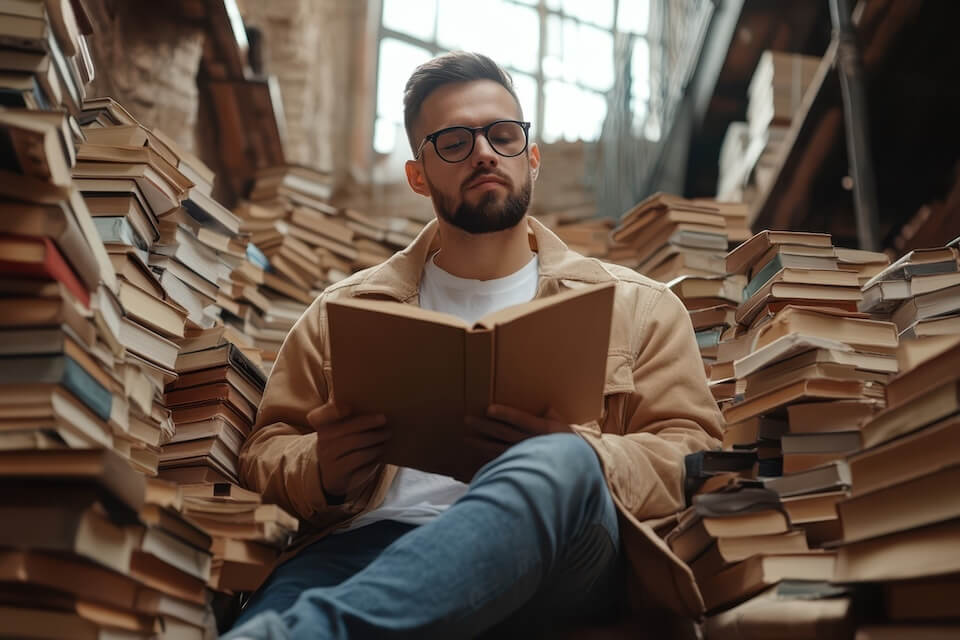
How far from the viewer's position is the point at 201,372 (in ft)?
7.88

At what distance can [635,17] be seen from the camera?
11.3 meters

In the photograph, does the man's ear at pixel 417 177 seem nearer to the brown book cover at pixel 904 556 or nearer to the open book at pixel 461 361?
the open book at pixel 461 361

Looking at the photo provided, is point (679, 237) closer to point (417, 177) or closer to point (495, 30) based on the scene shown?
point (417, 177)

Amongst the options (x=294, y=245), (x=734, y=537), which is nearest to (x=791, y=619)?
(x=734, y=537)

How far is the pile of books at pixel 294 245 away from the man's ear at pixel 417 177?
99 centimetres

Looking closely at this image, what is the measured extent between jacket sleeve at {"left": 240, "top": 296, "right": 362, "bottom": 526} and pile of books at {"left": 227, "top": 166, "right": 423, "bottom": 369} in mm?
1173

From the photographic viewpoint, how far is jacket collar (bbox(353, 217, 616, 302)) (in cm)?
228

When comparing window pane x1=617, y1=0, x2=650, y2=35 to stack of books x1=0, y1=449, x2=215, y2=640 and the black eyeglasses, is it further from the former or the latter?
stack of books x1=0, y1=449, x2=215, y2=640

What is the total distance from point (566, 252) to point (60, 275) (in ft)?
3.65

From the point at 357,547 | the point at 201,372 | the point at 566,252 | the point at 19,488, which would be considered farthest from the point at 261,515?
the point at 566,252

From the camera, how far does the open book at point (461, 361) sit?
163cm

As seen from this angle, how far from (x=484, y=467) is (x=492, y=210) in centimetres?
86

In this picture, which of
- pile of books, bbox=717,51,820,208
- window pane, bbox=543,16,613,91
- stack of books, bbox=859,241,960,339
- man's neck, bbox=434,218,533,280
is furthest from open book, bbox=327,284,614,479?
window pane, bbox=543,16,613,91

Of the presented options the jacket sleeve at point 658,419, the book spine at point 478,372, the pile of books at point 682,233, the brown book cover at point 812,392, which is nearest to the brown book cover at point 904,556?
the jacket sleeve at point 658,419
